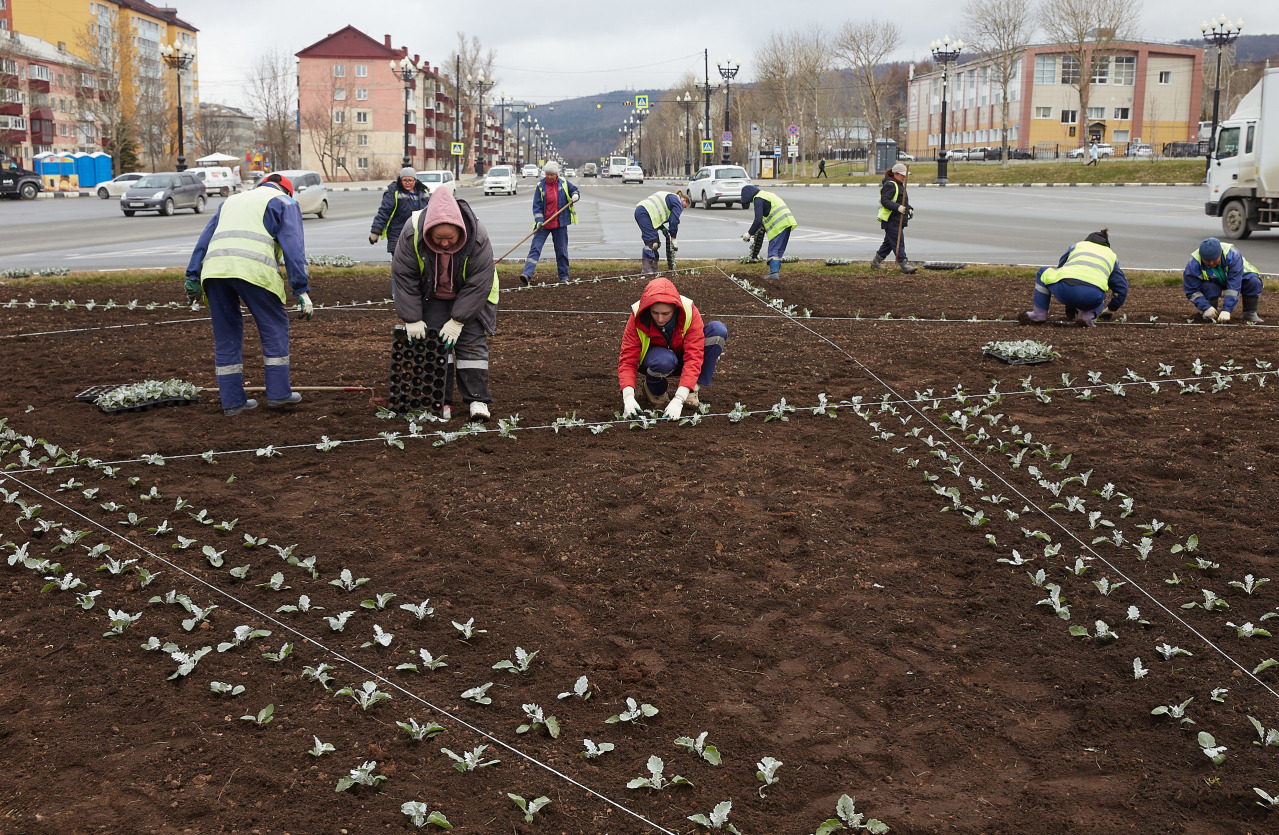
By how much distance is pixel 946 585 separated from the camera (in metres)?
4.59

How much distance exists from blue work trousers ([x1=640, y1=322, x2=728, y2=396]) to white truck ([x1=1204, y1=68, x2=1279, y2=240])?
17.9m

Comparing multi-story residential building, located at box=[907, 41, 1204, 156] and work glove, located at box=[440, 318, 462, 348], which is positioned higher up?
multi-story residential building, located at box=[907, 41, 1204, 156]

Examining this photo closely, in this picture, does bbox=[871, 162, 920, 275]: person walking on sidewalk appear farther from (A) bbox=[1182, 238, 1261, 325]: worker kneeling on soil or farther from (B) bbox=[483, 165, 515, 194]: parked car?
(B) bbox=[483, 165, 515, 194]: parked car

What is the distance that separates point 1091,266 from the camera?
10.3 metres

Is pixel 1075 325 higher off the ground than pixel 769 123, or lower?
lower

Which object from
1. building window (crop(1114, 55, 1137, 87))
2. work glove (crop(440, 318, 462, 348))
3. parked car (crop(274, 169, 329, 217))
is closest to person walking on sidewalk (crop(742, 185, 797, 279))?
work glove (crop(440, 318, 462, 348))

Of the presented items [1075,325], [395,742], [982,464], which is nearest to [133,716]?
[395,742]

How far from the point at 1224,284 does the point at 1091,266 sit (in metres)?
1.60

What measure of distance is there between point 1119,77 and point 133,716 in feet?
352

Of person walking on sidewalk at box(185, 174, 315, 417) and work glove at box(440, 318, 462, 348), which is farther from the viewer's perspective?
person walking on sidewalk at box(185, 174, 315, 417)

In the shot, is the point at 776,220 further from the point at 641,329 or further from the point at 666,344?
the point at 641,329

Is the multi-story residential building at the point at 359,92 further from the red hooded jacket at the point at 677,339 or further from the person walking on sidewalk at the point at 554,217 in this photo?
the red hooded jacket at the point at 677,339

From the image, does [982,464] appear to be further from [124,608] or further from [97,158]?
[97,158]

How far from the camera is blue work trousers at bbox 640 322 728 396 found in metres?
7.09
